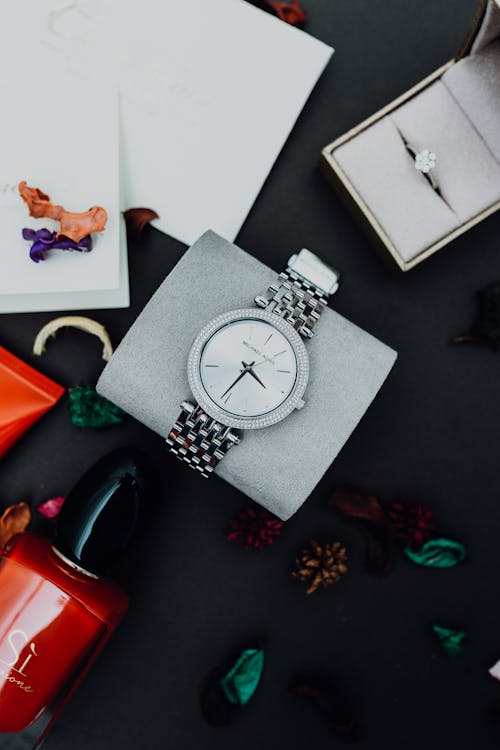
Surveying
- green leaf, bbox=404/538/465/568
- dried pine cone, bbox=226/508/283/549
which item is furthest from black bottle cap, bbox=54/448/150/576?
green leaf, bbox=404/538/465/568

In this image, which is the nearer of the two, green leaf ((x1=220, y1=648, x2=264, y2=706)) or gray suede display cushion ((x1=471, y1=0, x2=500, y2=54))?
gray suede display cushion ((x1=471, y1=0, x2=500, y2=54))

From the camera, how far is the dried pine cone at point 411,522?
638mm

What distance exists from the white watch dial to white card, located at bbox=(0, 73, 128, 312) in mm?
168

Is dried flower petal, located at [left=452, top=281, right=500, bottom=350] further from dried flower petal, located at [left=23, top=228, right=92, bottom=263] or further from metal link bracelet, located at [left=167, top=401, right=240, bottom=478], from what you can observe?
dried flower petal, located at [left=23, top=228, right=92, bottom=263]

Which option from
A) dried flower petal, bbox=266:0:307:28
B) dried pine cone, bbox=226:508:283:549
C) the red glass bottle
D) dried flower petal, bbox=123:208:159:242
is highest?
dried flower petal, bbox=266:0:307:28

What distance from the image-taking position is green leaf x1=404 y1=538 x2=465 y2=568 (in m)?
0.64

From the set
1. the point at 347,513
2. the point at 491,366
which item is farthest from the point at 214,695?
the point at 491,366

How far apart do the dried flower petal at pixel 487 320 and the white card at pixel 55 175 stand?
0.42 meters

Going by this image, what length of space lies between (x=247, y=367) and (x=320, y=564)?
0.26 meters

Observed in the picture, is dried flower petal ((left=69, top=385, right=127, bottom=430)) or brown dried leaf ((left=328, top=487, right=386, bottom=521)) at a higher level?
brown dried leaf ((left=328, top=487, right=386, bottom=521))

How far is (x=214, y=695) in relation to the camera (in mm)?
640

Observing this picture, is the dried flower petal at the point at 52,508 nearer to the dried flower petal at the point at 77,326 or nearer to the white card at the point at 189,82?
the dried flower petal at the point at 77,326

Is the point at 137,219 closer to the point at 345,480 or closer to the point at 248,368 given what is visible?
the point at 248,368

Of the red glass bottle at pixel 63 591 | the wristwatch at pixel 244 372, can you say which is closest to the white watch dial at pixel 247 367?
the wristwatch at pixel 244 372
